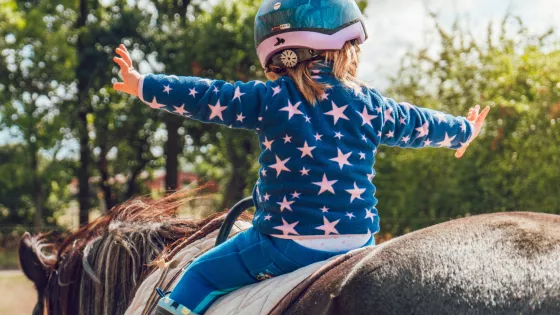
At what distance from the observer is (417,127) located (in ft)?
7.36

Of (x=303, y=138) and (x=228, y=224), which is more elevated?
(x=303, y=138)

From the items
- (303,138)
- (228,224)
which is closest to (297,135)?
(303,138)

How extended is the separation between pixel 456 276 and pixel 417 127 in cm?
85

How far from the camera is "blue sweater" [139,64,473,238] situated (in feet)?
6.37

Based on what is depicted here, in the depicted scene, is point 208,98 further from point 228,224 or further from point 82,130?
point 82,130

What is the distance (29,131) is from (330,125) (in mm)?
16398

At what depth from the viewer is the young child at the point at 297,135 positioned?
194 cm

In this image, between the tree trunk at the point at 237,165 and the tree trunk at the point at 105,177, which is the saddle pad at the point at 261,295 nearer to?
the tree trunk at the point at 237,165

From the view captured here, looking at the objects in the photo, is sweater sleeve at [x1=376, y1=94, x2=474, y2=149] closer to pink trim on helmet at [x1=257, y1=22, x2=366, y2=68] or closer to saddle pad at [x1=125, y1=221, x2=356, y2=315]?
pink trim on helmet at [x1=257, y1=22, x2=366, y2=68]

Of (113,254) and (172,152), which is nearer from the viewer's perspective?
(113,254)

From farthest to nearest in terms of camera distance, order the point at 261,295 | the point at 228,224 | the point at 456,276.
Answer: the point at 228,224 < the point at 261,295 < the point at 456,276

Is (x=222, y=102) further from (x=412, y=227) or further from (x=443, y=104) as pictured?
(x=443, y=104)

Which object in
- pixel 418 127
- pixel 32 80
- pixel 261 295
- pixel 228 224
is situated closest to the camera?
pixel 261 295

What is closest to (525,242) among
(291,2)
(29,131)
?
(291,2)
